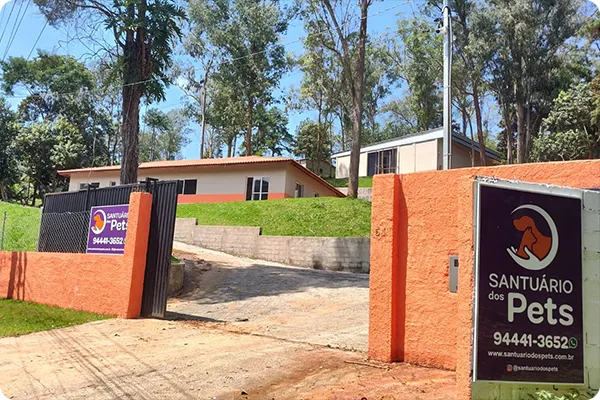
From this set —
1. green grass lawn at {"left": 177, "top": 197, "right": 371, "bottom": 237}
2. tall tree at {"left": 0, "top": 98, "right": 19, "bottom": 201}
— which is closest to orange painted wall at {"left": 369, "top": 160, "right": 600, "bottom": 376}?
green grass lawn at {"left": 177, "top": 197, "right": 371, "bottom": 237}

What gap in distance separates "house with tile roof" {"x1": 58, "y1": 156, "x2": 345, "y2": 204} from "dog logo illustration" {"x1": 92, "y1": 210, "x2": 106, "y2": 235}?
638 inches

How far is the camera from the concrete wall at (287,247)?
54.6 feet

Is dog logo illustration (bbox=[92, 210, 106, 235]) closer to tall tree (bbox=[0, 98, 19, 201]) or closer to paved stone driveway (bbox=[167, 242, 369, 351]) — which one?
paved stone driveway (bbox=[167, 242, 369, 351])

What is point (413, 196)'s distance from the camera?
5.98 m

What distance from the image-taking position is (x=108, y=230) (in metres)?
10.5

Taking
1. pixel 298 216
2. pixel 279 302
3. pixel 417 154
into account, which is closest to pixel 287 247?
pixel 298 216

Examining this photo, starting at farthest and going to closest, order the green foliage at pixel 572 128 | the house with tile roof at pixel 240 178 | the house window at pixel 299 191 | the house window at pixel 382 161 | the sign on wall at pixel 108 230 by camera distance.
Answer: the house window at pixel 382 161, the house window at pixel 299 191, the house with tile roof at pixel 240 178, the green foliage at pixel 572 128, the sign on wall at pixel 108 230

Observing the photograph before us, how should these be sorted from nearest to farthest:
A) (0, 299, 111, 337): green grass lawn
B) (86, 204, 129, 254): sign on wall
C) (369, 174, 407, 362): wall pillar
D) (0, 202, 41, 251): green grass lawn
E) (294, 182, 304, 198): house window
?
(369, 174, 407, 362): wall pillar → (0, 299, 111, 337): green grass lawn → (86, 204, 129, 254): sign on wall → (0, 202, 41, 251): green grass lawn → (294, 182, 304, 198): house window

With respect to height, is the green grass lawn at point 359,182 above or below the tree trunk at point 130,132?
above

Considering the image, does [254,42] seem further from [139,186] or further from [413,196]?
[413,196]

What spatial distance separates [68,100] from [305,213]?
110 feet

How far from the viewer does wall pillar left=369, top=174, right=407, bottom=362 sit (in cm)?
581

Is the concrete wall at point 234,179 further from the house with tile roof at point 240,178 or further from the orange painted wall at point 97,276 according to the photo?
the orange painted wall at point 97,276

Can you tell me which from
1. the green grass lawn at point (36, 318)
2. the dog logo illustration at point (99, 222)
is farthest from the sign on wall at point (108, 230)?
the green grass lawn at point (36, 318)
